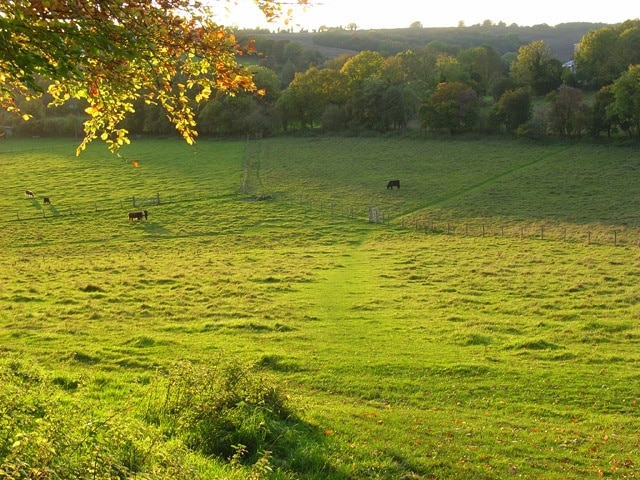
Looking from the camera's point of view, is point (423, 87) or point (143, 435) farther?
point (423, 87)

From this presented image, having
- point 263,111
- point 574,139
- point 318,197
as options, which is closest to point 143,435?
point 318,197

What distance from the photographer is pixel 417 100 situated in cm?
9194

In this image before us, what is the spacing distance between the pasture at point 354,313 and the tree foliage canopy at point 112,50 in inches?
174

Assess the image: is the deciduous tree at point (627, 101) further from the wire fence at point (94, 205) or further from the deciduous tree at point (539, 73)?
the wire fence at point (94, 205)

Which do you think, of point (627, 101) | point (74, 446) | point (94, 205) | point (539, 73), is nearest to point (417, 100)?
point (539, 73)

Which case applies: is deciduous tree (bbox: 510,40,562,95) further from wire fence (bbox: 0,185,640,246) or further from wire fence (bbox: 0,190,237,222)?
wire fence (bbox: 0,190,237,222)

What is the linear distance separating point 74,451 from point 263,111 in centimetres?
9477

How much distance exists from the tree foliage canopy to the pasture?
4.41m

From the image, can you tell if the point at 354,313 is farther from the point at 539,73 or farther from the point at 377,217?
the point at 539,73

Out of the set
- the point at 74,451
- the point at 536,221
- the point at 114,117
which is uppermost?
the point at 114,117

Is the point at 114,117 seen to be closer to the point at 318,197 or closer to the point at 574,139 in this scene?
the point at 318,197

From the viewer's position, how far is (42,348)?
56.9 ft

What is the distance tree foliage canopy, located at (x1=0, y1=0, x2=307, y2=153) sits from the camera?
273 inches

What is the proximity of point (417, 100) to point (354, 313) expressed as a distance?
243 feet
